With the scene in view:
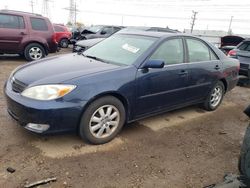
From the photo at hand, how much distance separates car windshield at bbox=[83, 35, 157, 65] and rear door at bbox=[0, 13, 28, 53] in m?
5.92

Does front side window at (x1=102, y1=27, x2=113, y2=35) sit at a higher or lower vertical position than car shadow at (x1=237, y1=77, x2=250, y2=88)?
higher

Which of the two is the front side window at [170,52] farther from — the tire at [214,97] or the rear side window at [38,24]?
the rear side window at [38,24]

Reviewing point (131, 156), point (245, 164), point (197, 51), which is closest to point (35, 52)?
point (197, 51)

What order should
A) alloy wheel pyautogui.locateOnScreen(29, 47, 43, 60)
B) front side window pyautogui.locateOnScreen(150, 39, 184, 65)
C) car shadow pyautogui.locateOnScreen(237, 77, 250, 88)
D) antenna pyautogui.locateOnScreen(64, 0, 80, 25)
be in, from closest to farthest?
front side window pyautogui.locateOnScreen(150, 39, 184, 65)
car shadow pyautogui.locateOnScreen(237, 77, 250, 88)
alloy wheel pyautogui.locateOnScreen(29, 47, 43, 60)
antenna pyautogui.locateOnScreen(64, 0, 80, 25)

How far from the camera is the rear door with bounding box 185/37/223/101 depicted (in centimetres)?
522

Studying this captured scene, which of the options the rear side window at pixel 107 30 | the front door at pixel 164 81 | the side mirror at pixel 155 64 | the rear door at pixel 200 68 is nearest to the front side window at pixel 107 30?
the rear side window at pixel 107 30

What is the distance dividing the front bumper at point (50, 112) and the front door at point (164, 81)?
106cm

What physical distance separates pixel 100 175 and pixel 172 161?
1.03m

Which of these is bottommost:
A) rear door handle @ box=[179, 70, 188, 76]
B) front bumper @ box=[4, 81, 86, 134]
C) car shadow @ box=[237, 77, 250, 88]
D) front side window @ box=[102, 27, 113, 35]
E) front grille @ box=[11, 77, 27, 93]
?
car shadow @ box=[237, 77, 250, 88]

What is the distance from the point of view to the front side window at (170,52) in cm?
466

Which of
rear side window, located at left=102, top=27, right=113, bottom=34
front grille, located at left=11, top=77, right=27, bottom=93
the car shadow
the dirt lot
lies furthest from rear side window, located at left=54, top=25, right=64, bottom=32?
front grille, located at left=11, top=77, right=27, bottom=93

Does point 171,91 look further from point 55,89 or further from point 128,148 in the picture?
point 55,89

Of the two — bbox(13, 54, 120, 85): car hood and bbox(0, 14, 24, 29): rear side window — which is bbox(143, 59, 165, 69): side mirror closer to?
bbox(13, 54, 120, 85): car hood

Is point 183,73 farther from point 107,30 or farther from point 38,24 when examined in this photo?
point 107,30
